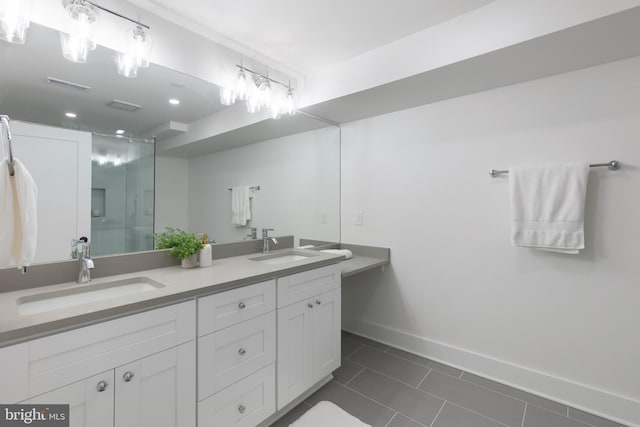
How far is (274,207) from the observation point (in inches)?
102

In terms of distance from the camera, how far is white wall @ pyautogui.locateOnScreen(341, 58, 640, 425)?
1.80 m

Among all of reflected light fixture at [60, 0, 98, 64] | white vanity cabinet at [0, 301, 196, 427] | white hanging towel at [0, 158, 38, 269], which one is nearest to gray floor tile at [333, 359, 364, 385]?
white vanity cabinet at [0, 301, 196, 427]

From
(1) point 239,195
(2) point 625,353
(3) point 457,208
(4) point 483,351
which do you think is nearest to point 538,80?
(3) point 457,208

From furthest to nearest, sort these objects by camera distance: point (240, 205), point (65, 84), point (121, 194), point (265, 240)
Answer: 1. point (265, 240)
2. point (240, 205)
3. point (121, 194)
4. point (65, 84)

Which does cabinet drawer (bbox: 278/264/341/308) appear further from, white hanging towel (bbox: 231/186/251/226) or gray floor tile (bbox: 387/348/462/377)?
gray floor tile (bbox: 387/348/462/377)

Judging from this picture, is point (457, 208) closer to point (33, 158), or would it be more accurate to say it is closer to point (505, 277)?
point (505, 277)

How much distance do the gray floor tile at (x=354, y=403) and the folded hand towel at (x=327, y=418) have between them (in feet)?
0.16

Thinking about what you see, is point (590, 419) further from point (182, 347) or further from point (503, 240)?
point (182, 347)

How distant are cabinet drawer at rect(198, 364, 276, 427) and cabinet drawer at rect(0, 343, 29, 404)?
655 mm

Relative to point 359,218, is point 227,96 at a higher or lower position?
higher

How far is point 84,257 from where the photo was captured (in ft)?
4.72

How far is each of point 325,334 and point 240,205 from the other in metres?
1.12

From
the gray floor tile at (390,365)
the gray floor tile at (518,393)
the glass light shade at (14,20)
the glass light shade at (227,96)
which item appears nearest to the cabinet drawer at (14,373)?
the glass light shade at (14,20)

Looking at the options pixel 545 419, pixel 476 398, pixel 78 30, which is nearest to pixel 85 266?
pixel 78 30
